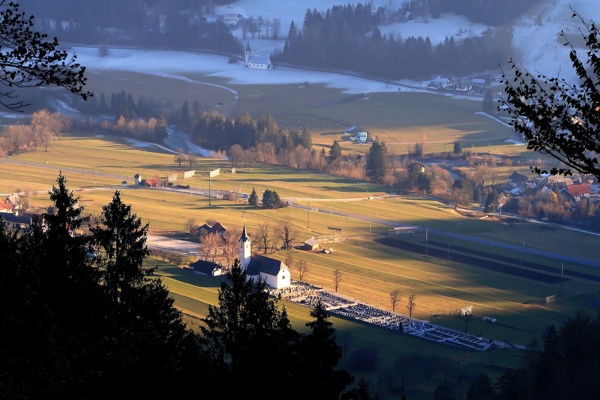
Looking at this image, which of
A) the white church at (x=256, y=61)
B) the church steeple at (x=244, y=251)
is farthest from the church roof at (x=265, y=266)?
the white church at (x=256, y=61)

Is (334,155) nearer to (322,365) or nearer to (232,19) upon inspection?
(322,365)

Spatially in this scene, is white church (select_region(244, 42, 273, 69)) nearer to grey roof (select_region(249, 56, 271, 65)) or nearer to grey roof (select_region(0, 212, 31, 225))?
grey roof (select_region(249, 56, 271, 65))

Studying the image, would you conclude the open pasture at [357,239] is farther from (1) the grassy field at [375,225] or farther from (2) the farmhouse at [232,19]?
(2) the farmhouse at [232,19]

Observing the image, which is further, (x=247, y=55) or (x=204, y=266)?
(x=247, y=55)

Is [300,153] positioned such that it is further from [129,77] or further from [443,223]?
Answer: [129,77]

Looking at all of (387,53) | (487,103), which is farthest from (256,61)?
(487,103)
